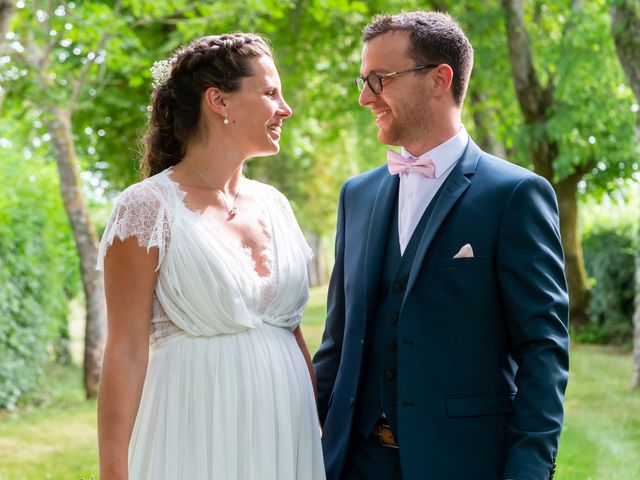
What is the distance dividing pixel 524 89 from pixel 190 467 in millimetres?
12674

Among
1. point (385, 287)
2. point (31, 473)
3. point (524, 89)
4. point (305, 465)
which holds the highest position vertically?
point (524, 89)

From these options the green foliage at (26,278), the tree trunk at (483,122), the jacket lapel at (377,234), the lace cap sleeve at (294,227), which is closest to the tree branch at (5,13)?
the lace cap sleeve at (294,227)

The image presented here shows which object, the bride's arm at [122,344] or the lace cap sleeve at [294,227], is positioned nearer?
the bride's arm at [122,344]

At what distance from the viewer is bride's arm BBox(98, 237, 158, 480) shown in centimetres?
300

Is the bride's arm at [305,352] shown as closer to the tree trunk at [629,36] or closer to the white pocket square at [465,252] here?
the white pocket square at [465,252]

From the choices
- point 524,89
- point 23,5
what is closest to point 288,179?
point 524,89

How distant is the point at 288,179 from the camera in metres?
31.1

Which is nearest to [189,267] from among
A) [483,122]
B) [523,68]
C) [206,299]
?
[206,299]

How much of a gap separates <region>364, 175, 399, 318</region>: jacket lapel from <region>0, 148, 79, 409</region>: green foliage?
330 inches

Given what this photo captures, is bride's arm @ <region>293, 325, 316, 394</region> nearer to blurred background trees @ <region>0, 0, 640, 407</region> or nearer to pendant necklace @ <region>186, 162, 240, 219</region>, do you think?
pendant necklace @ <region>186, 162, 240, 219</region>

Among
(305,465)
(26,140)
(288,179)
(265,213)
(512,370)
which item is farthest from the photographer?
(288,179)

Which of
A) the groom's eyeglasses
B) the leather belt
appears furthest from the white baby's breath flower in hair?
the leather belt

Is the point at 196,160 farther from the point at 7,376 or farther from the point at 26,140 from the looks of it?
the point at 26,140

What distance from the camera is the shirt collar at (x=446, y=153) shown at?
3158mm
